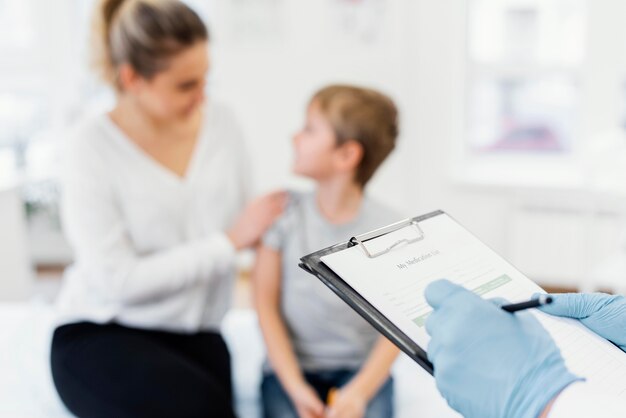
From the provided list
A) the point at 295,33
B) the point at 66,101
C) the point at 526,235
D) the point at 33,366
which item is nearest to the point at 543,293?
the point at 33,366

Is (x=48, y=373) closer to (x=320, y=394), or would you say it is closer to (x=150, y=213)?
(x=150, y=213)

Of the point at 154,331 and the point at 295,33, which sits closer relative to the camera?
the point at 154,331

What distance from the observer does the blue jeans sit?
133 cm

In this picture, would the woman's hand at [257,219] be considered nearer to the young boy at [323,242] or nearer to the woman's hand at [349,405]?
the young boy at [323,242]

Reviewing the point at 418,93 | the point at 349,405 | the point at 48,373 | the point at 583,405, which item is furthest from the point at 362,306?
the point at 418,93

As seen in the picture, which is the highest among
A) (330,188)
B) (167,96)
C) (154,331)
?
(167,96)

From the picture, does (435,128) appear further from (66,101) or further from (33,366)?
(33,366)

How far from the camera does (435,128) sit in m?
3.15

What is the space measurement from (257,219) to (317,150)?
19 cm

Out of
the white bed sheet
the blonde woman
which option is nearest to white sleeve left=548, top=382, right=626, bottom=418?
the white bed sheet

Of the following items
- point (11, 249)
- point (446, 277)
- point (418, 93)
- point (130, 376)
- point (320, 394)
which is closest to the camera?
point (446, 277)

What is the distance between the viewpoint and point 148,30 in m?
1.42

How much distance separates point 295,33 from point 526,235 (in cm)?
135

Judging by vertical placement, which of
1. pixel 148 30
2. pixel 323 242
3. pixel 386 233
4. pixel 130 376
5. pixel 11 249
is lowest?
pixel 11 249
